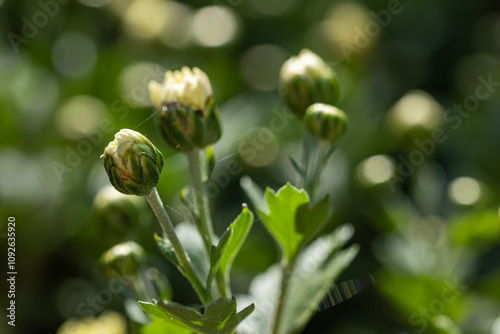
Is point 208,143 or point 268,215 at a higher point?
point 208,143

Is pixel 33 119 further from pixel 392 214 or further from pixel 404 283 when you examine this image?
pixel 404 283

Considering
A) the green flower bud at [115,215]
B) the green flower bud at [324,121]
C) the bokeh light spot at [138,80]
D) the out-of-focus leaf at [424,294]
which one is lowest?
the out-of-focus leaf at [424,294]

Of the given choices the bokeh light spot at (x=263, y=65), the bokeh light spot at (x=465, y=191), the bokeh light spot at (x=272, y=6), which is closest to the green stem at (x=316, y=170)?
the bokeh light spot at (x=465, y=191)

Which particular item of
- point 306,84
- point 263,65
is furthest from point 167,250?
point 263,65

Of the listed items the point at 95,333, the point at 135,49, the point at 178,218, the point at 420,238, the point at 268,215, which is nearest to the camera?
the point at 268,215

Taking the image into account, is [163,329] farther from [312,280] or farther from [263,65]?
[263,65]

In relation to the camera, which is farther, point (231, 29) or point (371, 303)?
point (231, 29)

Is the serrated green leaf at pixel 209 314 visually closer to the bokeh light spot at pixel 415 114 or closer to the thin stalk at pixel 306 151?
the thin stalk at pixel 306 151

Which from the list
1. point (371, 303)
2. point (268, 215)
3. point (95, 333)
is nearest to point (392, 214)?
point (371, 303)

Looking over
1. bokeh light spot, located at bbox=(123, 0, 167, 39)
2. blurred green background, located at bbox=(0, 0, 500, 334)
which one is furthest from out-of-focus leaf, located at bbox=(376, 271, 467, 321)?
bokeh light spot, located at bbox=(123, 0, 167, 39)
